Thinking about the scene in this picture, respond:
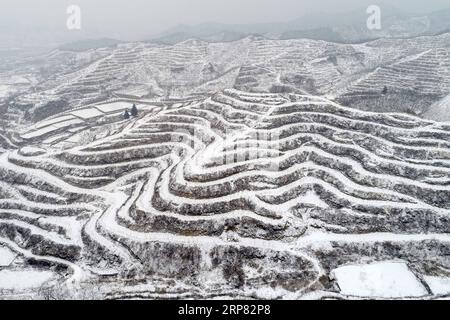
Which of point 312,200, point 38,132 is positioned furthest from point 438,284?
point 38,132

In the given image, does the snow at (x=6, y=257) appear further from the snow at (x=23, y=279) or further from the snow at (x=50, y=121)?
the snow at (x=50, y=121)

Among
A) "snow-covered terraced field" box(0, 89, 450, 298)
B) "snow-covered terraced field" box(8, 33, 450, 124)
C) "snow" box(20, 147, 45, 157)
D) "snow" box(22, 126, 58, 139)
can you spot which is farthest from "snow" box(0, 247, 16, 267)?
"snow-covered terraced field" box(8, 33, 450, 124)

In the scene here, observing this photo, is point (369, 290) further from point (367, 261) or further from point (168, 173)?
point (168, 173)

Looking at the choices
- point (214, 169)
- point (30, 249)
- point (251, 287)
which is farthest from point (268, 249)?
point (30, 249)

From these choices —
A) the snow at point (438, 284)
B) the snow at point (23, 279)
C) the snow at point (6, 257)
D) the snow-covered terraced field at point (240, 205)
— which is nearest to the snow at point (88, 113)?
the snow-covered terraced field at point (240, 205)

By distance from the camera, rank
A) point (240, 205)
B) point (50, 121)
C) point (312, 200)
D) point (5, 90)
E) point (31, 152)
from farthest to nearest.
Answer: point (5, 90)
point (50, 121)
point (31, 152)
point (312, 200)
point (240, 205)

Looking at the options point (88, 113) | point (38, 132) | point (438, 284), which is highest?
point (88, 113)

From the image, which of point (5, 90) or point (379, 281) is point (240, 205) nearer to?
point (379, 281)
